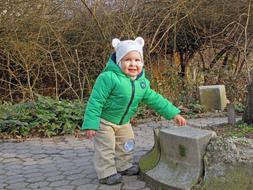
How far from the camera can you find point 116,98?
13.1 feet

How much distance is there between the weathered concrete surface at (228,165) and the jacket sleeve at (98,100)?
1040 millimetres

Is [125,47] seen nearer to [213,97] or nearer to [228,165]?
[228,165]

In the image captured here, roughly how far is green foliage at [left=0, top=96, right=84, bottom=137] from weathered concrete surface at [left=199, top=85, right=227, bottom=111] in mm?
2752

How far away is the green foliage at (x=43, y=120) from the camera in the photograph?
705 centimetres

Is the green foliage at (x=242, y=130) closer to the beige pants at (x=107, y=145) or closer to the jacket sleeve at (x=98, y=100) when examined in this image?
the beige pants at (x=107, y=145)

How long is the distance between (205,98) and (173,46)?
6.21ft

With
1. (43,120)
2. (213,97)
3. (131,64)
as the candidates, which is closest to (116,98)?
(131,64)

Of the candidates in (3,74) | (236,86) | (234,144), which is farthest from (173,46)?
(234,144)

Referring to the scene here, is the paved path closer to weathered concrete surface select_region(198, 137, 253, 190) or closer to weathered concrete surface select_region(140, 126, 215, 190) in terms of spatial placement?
weathered concrete surface select_region(140, 126, 215, 190)

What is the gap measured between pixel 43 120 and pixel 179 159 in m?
3.79

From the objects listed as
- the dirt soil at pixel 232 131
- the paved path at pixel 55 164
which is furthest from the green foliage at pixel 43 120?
the dirt soil at pixel 232 131

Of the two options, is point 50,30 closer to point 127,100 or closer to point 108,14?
point 108,14

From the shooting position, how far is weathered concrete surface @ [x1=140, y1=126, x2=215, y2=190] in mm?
3523

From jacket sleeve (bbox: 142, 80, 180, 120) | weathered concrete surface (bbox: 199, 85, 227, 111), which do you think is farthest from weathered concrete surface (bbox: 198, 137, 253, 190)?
weathered concrete surface (bbox: 199, 85, 227, 111)
